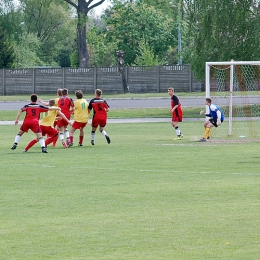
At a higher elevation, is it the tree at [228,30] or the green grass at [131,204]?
the tree at [228,30]

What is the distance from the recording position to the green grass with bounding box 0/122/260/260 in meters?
9.79

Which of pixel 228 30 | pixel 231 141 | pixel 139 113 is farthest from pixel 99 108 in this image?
pixel 139 113

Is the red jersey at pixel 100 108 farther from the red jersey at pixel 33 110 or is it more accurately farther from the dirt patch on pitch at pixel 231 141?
the dirt patch on pitch at pixel 231 141

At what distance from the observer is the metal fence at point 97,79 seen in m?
63.9

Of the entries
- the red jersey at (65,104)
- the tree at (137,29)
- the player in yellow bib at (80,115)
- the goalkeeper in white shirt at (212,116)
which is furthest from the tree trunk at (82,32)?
the player in yellow bib at (80,115)

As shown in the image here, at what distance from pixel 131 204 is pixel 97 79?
174ft

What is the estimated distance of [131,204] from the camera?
13.2 metres

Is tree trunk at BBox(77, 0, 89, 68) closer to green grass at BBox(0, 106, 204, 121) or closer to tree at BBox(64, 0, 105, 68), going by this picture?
tree at BBox(64, 0, 105, 68)

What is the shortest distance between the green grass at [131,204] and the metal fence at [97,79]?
4045 centimetres

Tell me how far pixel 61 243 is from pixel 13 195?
439cm

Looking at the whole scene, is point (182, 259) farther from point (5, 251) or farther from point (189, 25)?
point (189, 25)

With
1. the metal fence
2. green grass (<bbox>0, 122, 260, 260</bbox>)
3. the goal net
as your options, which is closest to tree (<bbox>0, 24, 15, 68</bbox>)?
the metal fence

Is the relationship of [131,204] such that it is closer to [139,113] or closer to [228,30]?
[228,30]

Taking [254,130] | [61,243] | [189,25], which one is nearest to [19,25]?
[189,25]
